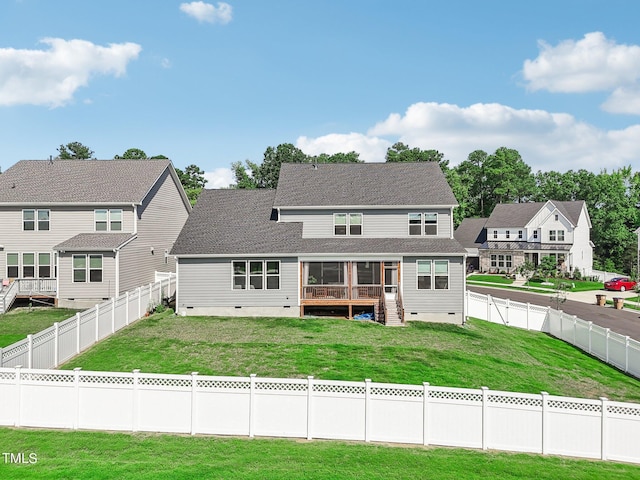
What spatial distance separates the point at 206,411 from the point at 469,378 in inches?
340

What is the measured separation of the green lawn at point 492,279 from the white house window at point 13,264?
43.9 metres

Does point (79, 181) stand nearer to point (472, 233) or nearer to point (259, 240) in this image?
point (259, 240)

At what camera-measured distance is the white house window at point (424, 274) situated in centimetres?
2391

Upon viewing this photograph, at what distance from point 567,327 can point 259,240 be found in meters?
17.6

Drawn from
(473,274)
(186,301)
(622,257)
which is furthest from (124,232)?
(622,257)

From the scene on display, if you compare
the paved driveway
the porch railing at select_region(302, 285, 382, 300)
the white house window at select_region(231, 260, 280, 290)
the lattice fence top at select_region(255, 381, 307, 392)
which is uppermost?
the white house window at select_region(231, 260, 280, 290)

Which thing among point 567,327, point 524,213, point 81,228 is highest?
point 524,213

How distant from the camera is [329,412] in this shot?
10.2 m

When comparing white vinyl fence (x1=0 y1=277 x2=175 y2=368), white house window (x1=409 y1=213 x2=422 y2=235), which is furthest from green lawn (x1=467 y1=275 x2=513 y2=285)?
white vinyl fence (x1=0 y1=277 x2=175 y2=368)

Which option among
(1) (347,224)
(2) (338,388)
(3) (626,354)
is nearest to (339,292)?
(1) (347,224)

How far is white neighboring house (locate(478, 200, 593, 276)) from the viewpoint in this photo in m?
52.8

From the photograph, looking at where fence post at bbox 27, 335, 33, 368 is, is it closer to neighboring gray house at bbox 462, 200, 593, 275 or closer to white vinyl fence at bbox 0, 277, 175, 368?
white vinyl fence at bbox 0, 277, 175, 368

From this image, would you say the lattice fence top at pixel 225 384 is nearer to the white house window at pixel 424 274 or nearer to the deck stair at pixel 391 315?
the deck stair at pixel 391 315

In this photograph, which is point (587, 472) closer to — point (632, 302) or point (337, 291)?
point (337, 291)
